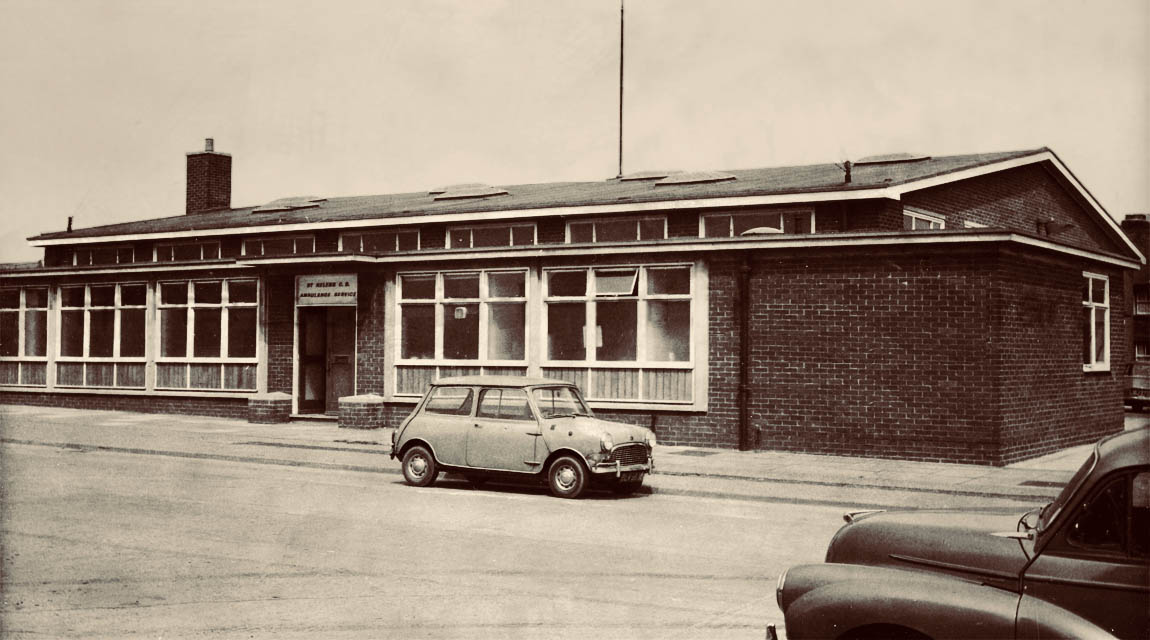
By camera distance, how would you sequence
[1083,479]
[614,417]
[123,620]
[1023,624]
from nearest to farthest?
[1023,624] < [1083,479] < [123,620] < [614,417]

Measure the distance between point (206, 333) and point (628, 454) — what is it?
1518cm

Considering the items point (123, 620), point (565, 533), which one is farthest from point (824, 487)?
point (123, 620)

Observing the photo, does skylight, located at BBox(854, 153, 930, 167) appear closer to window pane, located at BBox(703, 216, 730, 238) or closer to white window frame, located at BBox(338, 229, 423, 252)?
window pane, located at BBox(703, 216, 730, 238)

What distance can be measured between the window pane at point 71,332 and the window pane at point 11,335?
5.42ft

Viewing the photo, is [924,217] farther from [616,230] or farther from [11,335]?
[11,335]

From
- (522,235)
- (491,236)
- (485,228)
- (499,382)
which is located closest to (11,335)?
(485,228)

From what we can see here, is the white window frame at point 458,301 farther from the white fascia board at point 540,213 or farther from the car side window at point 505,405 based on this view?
the car side window at point 505,405

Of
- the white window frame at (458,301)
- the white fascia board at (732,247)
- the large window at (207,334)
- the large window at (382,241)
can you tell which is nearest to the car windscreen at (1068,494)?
the white fascia board at (732,247)

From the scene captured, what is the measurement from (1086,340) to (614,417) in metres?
→ 9.05

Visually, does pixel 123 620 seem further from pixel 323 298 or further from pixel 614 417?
pixel 323 298

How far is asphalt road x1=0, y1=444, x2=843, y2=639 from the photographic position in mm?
6629

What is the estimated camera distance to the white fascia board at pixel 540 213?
19.5m

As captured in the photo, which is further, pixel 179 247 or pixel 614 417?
pixel 179 247

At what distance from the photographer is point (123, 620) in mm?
6594
